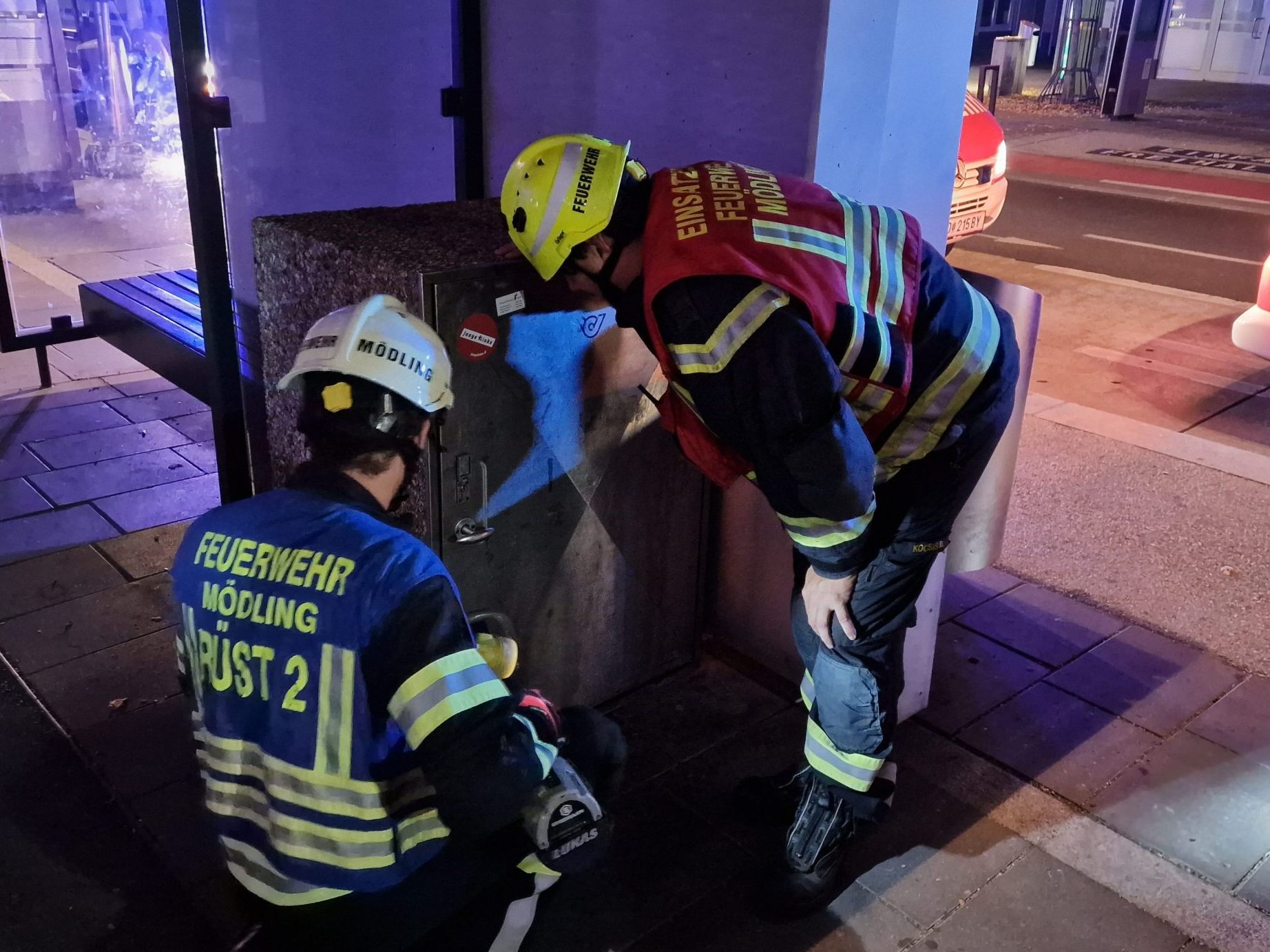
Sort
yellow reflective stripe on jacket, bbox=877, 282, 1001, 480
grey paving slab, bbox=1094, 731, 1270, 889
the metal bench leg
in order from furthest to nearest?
the metal bench leg → grey paving slab, bbox=1094, 731, 1270, 889 → yellow reflective stripe on jacket, bbox=877, 282, 1001, 480

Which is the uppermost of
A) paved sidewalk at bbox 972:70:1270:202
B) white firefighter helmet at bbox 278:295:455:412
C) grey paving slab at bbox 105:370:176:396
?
white firefighter helmet at bbox 278:295:455:412

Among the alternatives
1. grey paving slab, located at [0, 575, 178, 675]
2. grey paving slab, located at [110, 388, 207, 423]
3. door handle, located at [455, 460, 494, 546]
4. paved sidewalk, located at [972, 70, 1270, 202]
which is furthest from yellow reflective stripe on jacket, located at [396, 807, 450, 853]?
paved sidewalk, located at [972, 70, 1270, 202]

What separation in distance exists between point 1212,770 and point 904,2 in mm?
2431

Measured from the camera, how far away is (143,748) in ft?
11.2

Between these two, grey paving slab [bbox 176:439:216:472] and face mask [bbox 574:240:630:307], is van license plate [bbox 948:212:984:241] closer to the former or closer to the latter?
grey paving slab [bbox 176:439:216:472]

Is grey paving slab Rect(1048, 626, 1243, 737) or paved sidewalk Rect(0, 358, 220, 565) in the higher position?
grey paving slab Rect(1048, 626, 1243, 737)

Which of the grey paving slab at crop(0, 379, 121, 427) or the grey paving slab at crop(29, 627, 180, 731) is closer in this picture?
the grey paving slab at crop(29, 627, 180, 731)

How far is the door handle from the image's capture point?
2924mm

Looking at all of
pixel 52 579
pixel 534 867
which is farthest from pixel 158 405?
pixel 534 867

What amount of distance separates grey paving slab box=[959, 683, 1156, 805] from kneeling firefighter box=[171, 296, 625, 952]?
190cm

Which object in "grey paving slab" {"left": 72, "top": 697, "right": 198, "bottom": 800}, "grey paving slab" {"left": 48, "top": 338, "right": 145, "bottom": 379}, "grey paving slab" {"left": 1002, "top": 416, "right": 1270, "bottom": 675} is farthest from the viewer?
"grey paving slab" {"left": 48, "top": 338, "right": 145, "bottom": 379}

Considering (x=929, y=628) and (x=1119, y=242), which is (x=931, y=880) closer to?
(x=929, y=628)

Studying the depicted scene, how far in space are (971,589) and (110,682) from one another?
3207 millimetres

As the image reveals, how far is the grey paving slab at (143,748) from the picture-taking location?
10.8 feet
